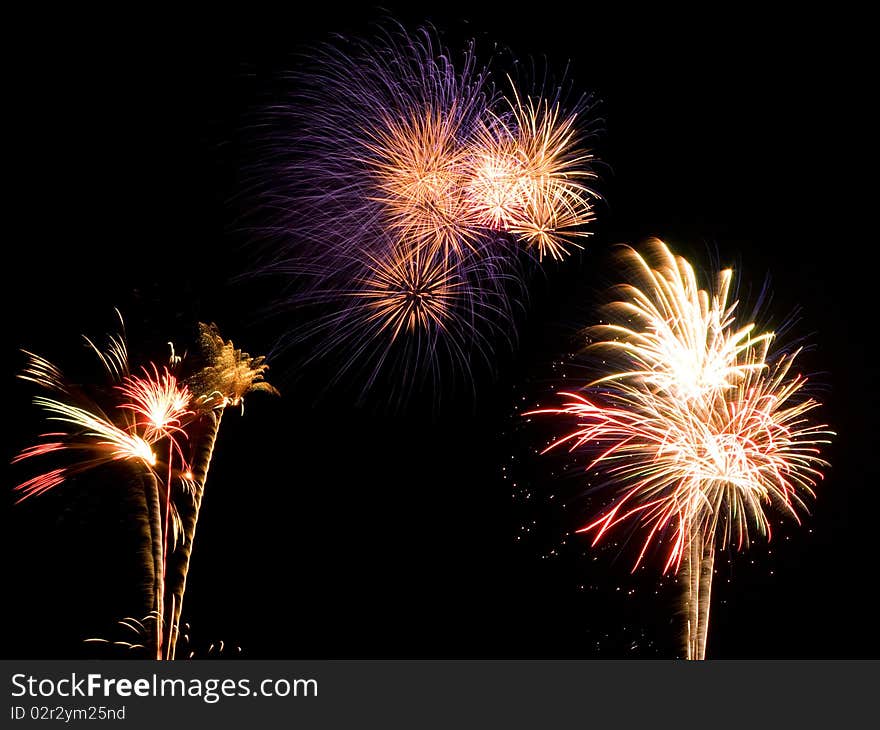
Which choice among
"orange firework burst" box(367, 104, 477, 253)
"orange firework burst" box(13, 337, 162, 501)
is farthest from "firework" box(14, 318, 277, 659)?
"orange firework burst" box(367, 104, 477, 253)

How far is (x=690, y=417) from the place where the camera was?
11867 millimetres

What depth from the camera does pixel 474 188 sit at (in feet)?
38.5

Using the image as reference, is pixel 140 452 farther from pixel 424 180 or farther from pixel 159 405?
pixel 424 180

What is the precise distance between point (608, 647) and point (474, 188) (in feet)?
30.4

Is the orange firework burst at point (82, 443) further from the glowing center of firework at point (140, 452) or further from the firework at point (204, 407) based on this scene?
the firework at point (204, 407)

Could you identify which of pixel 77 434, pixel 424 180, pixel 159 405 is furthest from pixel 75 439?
pixel 424 180

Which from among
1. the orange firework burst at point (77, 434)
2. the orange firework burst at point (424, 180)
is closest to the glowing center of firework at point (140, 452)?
the orange firework burst at point (77, 434)

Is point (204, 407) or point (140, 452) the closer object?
point (140, 452)

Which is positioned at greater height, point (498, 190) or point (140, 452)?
point (498, 190)

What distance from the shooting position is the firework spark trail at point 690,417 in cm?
1166

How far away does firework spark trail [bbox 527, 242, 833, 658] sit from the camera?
11656mm
